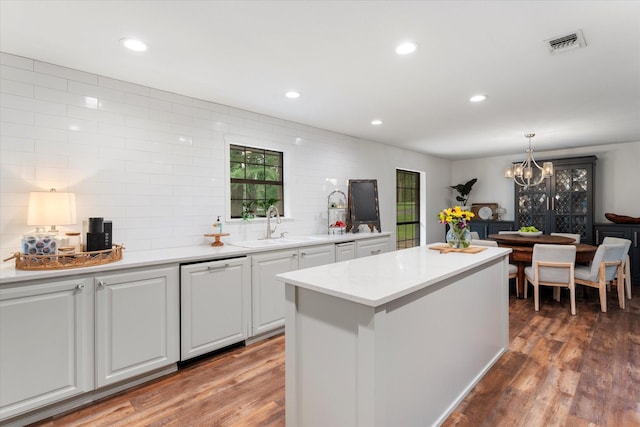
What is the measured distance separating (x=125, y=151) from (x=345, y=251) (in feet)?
8.18

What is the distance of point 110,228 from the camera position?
95.3 inches

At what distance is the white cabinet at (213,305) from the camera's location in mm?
2531

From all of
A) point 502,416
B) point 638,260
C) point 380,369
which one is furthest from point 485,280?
point 638,260

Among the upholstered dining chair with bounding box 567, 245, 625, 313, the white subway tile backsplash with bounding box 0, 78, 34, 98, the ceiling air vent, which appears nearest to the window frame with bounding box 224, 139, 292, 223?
the white subway tile backsplash with bounding box 0, 78, 34, 98

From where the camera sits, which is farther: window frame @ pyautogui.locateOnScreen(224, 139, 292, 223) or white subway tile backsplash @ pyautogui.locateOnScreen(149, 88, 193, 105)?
window frame @ pyautogui.locateOnScreen(224, 139, 292, 223)

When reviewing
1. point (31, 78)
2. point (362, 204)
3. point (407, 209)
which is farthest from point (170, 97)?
point (407, 209)

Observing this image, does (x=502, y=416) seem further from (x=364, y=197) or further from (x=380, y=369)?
(x=364, y=197)

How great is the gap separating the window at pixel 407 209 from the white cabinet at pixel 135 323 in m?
4.74

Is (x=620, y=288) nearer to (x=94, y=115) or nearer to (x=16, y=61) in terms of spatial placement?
(x=94, y=115)

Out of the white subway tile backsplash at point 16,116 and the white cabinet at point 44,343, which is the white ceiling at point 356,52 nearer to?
the white subway tile backsplash at point 16,116

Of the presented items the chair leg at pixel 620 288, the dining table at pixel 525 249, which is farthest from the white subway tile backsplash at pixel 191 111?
the chair leg at pixel 620 288

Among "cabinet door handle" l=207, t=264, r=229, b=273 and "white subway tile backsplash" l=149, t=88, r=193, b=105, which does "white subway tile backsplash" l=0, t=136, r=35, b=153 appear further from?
"cabinet door handle" l=207, t=264, r=229, b=273

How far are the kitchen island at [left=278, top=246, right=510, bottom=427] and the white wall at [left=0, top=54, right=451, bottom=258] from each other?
180 centimetres

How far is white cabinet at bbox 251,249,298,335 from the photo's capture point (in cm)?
300
